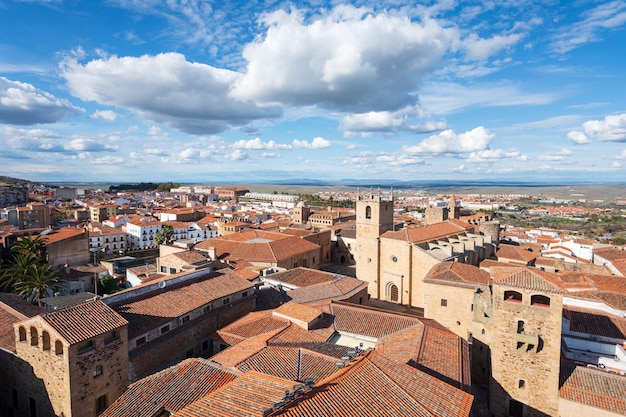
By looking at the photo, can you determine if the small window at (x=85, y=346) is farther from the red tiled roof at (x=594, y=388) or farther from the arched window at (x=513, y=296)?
the red tiled roof at (x=594, y=388)

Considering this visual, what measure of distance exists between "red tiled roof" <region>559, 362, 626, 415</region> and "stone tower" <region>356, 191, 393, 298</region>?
62.0 ft

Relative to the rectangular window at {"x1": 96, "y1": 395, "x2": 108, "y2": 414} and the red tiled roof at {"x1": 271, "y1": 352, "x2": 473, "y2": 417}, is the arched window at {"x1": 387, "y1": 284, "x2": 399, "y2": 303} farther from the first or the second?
the rectangular window at {"x1": 96, "y1": 395, "x2": 108, "y2": 414}

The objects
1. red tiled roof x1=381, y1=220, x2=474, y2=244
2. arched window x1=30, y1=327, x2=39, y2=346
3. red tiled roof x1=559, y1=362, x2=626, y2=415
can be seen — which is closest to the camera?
arched window x1=30, y1=327, x2=39, y2=346

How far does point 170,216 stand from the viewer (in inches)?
3036

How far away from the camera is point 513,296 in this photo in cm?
1762

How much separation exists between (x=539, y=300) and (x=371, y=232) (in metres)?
19.1

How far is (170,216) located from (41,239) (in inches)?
1567

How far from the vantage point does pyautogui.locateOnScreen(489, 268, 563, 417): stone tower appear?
623 inches

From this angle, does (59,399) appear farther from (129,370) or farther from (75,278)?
(75,278)

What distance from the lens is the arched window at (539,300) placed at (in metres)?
16.4

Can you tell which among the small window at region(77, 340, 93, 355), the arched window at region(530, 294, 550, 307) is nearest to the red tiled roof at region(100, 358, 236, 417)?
the small window at region(77, 340, 93, 355)

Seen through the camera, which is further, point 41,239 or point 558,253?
point 558,253

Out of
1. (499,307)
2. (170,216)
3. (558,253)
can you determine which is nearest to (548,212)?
(558,253)

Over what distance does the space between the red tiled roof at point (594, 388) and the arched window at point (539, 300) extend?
3229 millimetres
